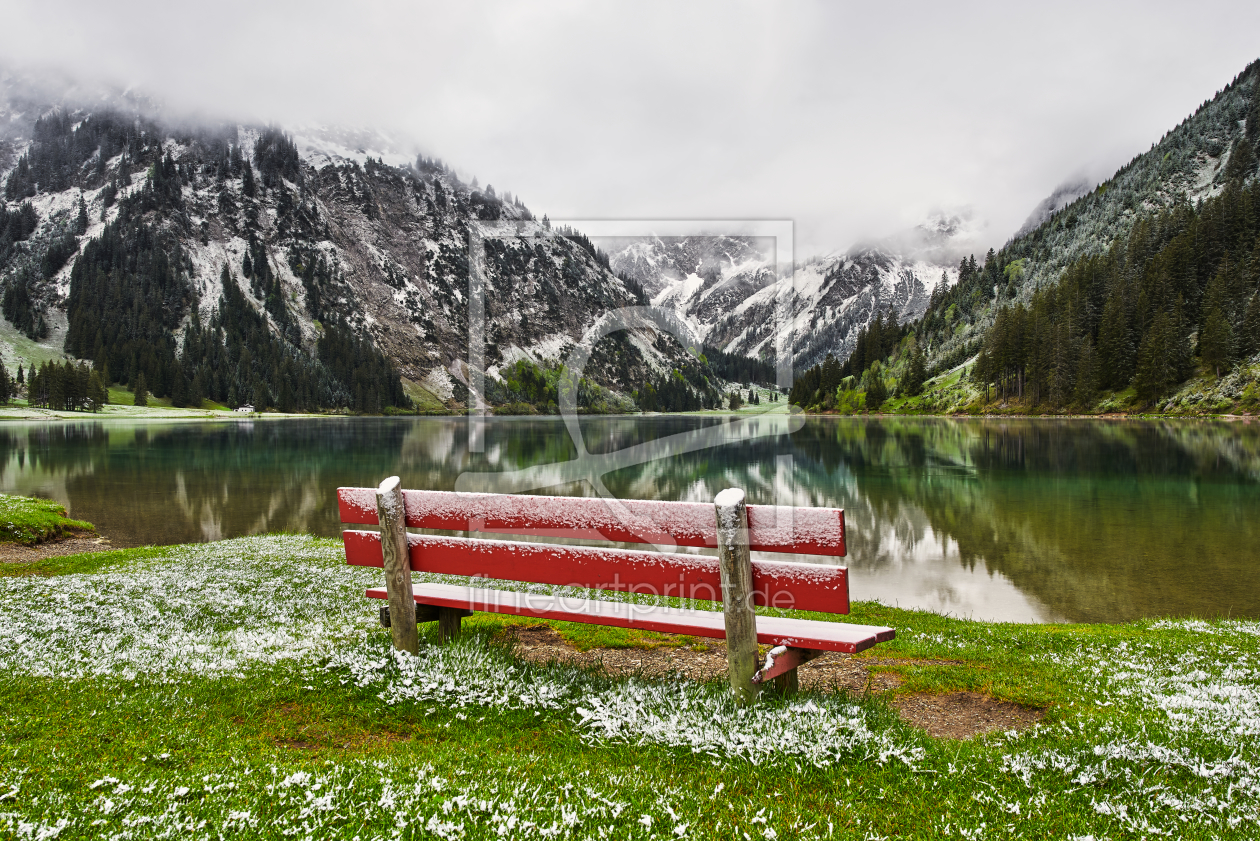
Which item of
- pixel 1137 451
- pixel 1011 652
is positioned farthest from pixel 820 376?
pixel 1011 652

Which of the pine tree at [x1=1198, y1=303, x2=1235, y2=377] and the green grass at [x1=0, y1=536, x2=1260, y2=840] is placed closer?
the green grass at [x1=0, y1=536, x2=1260, y2=840]

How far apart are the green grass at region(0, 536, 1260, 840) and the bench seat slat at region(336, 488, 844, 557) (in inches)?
60.3

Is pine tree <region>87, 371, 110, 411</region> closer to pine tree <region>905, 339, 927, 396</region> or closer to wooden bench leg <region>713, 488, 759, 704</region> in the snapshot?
wooden bench leg <region>713, 488, 759, 704</region>

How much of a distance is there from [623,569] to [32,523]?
2696cm

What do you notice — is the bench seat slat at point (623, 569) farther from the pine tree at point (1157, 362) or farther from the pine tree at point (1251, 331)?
the pine tree at point (1251, 331)

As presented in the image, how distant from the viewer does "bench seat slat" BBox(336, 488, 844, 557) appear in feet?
16.9

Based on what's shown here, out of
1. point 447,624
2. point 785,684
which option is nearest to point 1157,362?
point 785,684

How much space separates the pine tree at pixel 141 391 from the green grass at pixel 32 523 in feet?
591

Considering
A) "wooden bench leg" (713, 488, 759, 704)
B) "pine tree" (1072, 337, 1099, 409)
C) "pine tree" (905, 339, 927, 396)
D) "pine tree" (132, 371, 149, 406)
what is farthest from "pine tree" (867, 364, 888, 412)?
"pine tree" (132, 371, 149, 406)

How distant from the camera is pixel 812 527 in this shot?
5.11 m

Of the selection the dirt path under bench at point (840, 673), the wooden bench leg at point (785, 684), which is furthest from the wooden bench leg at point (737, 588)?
the dirt path under bench at point (840, 673)

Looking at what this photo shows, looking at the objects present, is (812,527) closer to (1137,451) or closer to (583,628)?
(583,628)

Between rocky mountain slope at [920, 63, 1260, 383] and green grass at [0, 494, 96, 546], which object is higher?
rocky mountain slope at [920, 63, 1260, 383]

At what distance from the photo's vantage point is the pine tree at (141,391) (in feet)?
563
